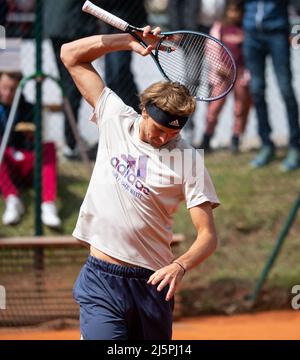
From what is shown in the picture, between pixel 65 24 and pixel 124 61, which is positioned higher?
pixel 65 24

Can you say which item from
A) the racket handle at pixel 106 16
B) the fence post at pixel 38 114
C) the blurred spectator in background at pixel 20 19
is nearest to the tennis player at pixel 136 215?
the racket handle at pixel 106 16

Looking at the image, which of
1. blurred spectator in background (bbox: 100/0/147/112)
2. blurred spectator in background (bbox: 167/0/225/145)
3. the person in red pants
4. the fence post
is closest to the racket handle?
the fence post

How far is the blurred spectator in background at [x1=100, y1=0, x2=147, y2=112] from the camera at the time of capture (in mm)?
8352

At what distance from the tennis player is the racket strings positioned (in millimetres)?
301

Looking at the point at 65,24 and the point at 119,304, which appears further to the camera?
the point at 65,24

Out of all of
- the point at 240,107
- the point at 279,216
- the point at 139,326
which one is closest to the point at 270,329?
the point at 279,216

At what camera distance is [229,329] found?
7570mm

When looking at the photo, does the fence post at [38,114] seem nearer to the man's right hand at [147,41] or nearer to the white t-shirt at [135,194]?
the man's right hand at [147,41]

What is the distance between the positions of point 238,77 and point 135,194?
4.84 m

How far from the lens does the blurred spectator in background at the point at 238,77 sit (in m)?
9.02

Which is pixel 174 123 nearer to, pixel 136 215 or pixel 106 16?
pixel 136 215

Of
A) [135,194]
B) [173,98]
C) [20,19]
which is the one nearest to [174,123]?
[173,98]

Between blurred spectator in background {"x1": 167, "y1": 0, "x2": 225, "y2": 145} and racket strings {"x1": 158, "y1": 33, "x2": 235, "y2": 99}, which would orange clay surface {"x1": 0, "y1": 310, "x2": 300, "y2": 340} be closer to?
blurred spectator in background {"x1": 167, "y1": 0, "x2": 225, "y2": 145}

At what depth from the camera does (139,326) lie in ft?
15.1
